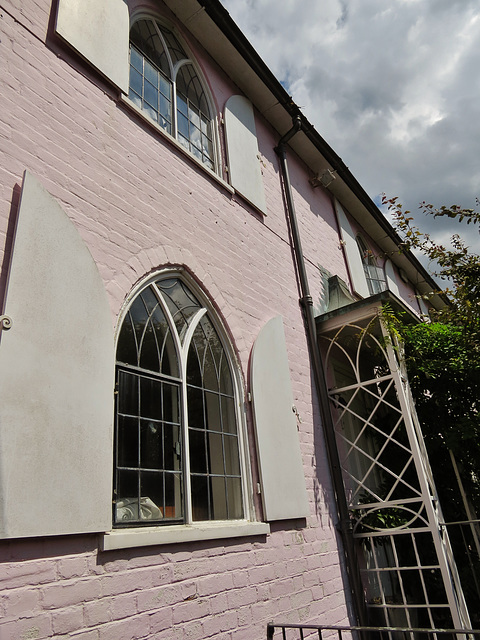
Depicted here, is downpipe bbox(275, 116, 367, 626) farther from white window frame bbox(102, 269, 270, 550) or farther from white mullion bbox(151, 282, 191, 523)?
white mullion bbox(151, 282, 191, 523)

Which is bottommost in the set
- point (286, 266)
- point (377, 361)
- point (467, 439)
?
point (467, 439)

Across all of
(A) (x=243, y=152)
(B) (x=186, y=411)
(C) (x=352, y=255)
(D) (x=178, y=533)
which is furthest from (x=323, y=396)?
(C) (x=352, y=255)

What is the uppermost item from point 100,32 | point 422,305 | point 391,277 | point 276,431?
point 422,305

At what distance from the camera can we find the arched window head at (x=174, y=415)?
3.10 m

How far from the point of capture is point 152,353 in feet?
11.6

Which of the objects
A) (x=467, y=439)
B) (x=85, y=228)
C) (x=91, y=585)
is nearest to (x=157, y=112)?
(x=85, y=228)

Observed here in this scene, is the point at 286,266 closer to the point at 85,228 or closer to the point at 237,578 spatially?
the point at 85,228

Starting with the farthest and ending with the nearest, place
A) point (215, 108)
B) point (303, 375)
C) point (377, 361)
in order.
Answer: point (377, 361)
point (215, 108)
point (303, 375)

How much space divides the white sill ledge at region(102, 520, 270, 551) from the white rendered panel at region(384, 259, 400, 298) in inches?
296

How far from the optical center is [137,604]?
8.70 feet

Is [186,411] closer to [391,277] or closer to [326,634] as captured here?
[326,634]

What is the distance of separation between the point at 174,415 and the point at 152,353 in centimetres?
50

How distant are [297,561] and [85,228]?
3.29 metres

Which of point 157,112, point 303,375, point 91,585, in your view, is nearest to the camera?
point 91,585
